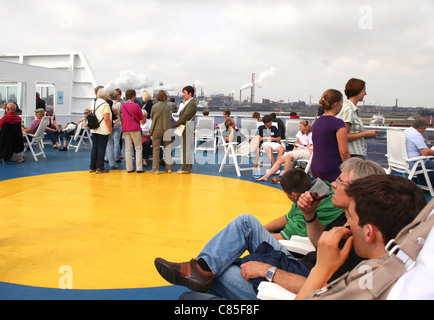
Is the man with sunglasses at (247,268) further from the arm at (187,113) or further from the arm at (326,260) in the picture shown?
the arm at (187,113)

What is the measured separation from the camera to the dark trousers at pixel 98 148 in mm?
7660

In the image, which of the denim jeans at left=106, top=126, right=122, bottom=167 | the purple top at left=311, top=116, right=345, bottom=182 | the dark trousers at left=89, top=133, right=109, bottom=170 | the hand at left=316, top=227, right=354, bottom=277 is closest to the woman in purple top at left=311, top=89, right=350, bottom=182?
the purple top at left=311, top=116, right=345, bottom=182

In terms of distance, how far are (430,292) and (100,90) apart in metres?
7.48

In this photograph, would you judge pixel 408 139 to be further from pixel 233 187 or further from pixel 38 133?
pixel 38 133

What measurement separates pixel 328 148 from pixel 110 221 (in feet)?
8.82

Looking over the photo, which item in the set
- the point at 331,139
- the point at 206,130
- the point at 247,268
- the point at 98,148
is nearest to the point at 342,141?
the point at 331,139

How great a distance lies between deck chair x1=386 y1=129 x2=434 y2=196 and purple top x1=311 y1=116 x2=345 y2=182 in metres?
2.87

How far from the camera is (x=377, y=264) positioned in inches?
45.0

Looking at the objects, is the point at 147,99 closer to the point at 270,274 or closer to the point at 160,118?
the point at 160,118

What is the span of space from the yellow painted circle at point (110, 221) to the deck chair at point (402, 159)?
209cm

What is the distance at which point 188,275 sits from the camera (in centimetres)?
212

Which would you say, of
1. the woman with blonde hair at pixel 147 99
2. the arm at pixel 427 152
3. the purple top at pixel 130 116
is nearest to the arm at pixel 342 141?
the arm at pixel 427 152

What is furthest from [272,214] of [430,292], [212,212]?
[430,292]
